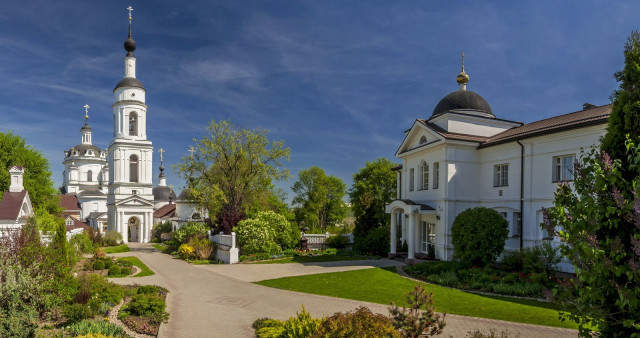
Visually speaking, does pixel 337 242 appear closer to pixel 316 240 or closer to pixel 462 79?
pixel 316 240

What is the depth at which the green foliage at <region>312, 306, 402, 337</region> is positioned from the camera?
6.07 meters

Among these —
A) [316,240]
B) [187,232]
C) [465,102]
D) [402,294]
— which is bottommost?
[316,240]

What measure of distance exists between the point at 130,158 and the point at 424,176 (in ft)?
118

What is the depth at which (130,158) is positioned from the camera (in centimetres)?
4456

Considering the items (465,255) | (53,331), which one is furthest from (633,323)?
(465,255)

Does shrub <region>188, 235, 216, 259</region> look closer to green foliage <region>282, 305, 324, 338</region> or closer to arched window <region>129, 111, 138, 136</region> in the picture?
green foliage <region>282, 305, 324, 338</region>

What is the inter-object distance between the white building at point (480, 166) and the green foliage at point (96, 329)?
53.2 feet

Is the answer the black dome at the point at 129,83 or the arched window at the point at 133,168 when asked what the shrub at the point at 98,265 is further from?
the black dome at the point at 129,83

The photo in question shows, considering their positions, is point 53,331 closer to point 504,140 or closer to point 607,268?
point 607,268

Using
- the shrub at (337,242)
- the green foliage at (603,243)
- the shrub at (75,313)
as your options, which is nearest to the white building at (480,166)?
the shrub at (337,242)

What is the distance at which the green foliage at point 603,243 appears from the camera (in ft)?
13.0

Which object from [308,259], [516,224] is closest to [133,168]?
[308,259]

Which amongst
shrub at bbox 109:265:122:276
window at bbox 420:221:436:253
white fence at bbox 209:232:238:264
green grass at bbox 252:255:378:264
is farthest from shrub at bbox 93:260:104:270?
window at bbox 420:221:436:253

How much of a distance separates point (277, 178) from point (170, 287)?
673 inches
